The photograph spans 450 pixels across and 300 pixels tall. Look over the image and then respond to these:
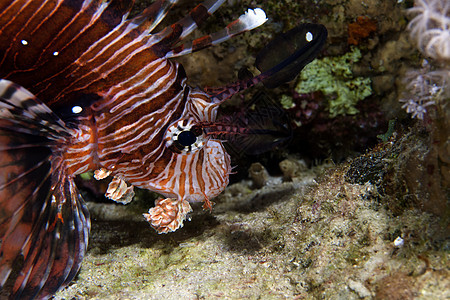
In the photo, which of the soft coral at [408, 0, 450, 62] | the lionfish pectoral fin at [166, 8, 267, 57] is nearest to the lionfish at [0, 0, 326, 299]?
the lionfish pectoral fin at [166, 8, 267, 57]

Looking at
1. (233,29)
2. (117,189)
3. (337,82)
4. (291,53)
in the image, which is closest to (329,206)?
(291,53)

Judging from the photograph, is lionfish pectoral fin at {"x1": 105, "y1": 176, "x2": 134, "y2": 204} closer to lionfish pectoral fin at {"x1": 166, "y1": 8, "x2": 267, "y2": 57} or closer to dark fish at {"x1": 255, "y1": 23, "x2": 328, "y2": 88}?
lionfish pectoral fin at {"x1": 166, "y1": 8, "x2": 267, "y2": 57}

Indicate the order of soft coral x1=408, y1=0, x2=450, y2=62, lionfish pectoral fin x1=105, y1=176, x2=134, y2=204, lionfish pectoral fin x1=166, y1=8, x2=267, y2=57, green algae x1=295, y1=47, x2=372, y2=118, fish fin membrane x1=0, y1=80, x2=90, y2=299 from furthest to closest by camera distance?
green algae x1=295, y1=47, x2=372, y2=118 → lionfish pectoral fin x1=105, y1=176, x2=134, y2=204 → lionfish pectoral fin x1=166, y1=8, x2=267, y2=57 → fish fin membrane x1=0, y1=80, x2=90, y2=299 → soft coral x1=408, y1=0, x2=450, y2=62

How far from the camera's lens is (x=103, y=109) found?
2676mm

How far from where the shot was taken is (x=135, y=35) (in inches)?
106

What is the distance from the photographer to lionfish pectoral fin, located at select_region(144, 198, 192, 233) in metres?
2.80

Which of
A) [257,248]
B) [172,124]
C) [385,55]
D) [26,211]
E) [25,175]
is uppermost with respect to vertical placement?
[385,55]

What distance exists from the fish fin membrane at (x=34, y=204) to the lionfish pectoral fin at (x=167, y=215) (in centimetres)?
56

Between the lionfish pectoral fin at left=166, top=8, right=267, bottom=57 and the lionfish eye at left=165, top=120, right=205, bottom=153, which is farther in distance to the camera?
the lionfish eye at left=165, top=120, right=205, bottom=153

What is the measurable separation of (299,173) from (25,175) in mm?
3307

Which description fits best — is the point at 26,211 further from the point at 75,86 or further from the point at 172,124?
the point at 172,124

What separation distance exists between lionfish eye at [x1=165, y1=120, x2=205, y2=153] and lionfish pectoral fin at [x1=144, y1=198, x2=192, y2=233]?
0.49 metres

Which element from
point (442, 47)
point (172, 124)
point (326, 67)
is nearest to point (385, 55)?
Result: point (326, 67)

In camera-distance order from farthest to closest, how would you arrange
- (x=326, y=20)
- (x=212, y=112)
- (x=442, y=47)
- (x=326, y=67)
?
(x=326, y=67) → (x=326, y=20) → (x=212, y=112) → (x=442, y=47)
